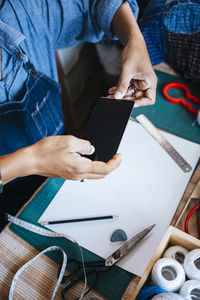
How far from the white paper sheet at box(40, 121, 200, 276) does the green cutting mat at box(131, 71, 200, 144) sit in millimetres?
40

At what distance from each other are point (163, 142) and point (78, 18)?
494 mm

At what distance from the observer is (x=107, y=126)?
0.67 m

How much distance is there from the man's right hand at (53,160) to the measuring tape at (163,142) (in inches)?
9.7

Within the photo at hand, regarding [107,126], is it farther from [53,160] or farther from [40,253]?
[40,253]

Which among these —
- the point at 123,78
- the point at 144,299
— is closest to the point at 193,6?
the point at 123,78

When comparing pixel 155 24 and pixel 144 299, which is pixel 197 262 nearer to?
pixel 144 299

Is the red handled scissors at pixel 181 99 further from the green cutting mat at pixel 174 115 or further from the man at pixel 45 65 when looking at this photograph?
the man at pixel 45 65

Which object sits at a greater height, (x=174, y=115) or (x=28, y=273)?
(x=174, y=115)

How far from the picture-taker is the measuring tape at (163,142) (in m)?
0.71

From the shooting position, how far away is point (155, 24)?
88 cm

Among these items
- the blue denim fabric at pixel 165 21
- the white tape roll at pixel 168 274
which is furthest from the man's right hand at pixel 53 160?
the blue denim fabric at pixel 165 21

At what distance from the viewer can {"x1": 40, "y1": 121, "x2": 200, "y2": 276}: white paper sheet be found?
594 mm

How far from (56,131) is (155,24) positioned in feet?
1.71

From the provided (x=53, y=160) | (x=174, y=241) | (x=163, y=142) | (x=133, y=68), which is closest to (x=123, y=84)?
(x=133, y=68)
